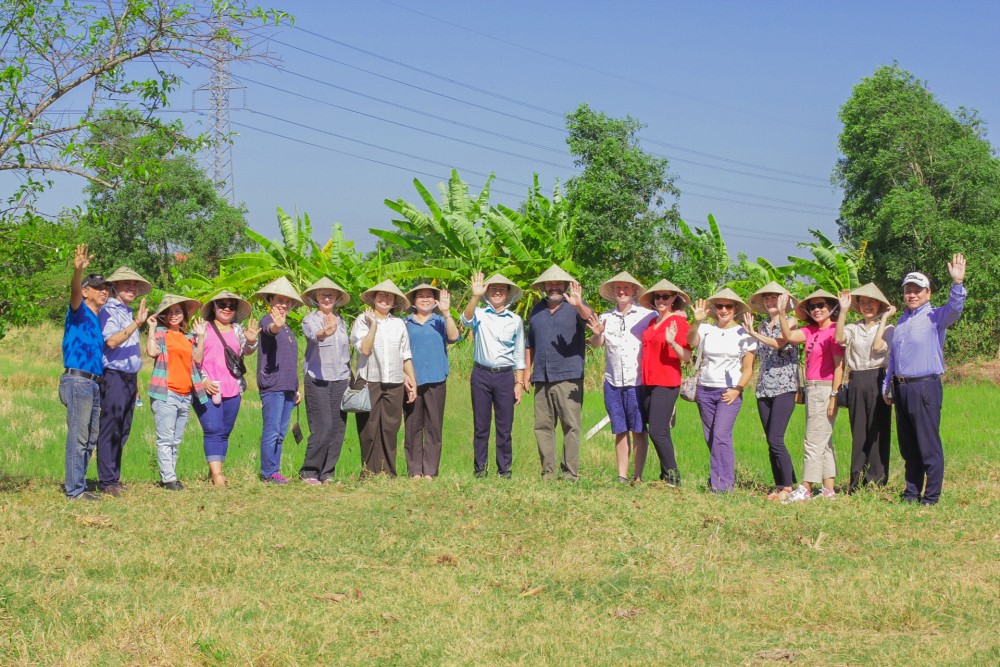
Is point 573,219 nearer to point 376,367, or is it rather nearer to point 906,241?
point 376,367

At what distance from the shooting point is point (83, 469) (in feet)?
29.2

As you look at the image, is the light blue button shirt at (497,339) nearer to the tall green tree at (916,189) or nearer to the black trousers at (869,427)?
the black trousers at (869,427)

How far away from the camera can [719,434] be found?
9531mm

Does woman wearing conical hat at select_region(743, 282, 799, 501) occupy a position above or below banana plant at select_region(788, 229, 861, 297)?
below

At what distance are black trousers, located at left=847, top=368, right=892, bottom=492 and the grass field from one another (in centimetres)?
42

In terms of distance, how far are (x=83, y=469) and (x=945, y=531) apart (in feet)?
22.8

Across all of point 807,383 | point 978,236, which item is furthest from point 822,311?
point 978,236

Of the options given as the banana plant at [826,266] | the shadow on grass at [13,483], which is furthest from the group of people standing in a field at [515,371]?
the banana plant at [826,266]

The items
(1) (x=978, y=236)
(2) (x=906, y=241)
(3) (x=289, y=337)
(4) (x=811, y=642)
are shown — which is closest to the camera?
(4) (x=811, y=642)

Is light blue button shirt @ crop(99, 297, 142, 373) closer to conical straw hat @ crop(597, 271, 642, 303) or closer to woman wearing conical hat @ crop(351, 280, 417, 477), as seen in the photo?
woman wearing conical hat @ crop(351, 280, 417, 477)

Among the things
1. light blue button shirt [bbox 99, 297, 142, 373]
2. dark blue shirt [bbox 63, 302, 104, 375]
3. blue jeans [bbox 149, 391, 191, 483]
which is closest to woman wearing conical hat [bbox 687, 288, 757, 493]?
blue jeans [bbox 149, 391, 191, 483]

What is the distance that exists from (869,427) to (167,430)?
6.34 meters

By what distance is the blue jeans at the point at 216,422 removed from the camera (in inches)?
385

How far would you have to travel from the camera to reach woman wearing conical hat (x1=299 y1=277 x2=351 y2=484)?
33.1 feet
